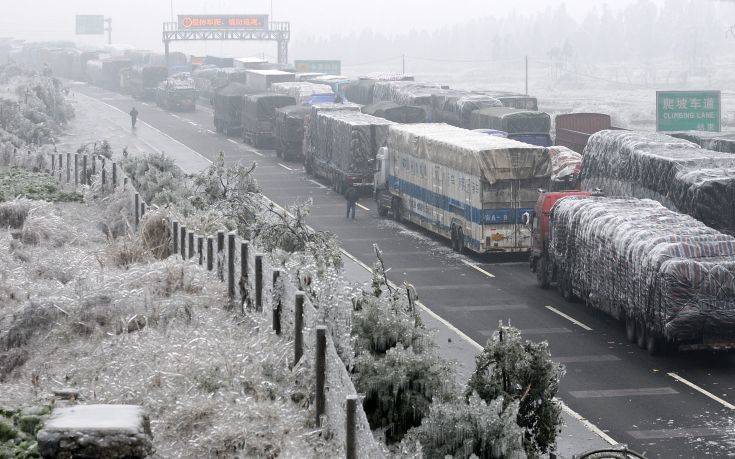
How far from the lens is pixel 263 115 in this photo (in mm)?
74062

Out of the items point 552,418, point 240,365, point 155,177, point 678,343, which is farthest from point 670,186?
point 240,365

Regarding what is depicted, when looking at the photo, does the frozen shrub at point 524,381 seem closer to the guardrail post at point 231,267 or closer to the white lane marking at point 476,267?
the guardrail post at point 231,267

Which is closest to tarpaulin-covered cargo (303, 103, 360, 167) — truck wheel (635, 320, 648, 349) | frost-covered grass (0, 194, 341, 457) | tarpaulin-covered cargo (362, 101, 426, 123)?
tarpaulin-covered cargo (362, 101, 426, 123)

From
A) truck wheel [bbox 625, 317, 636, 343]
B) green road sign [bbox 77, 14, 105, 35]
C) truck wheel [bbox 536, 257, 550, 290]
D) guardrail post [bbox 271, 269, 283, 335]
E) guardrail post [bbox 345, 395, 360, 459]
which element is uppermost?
green road sign [bbox 77, 14, 105, 35]

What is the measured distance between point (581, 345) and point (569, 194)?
796 cm

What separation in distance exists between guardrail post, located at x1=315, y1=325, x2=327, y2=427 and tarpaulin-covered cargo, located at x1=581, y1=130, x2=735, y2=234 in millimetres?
21970

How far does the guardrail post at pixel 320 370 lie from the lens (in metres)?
12.7

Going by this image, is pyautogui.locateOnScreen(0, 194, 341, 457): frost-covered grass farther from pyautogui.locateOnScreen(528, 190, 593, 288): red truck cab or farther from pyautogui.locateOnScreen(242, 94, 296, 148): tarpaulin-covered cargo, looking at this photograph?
pyautogui.locateOnScreen(242, 94, 296, 148): tarpaulin-covered cargo

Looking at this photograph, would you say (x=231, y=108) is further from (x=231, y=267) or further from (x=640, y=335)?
(x=231, y=267)

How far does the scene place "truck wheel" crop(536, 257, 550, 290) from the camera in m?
34.0

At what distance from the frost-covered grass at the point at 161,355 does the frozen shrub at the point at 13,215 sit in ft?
17.3

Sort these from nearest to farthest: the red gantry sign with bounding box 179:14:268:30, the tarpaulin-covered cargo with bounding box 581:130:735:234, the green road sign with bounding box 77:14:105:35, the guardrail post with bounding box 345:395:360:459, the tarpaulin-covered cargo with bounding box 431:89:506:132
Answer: the guardrail post with bounding box 345:395:360:459, the tarpaulin-covered cargo with bounding box 581:130:735:234, the tarpaulin-covered cargo with bounding box 431:89:506:132, the red gantry sign with bounding box 179:14:268:30, the green road sign with bounding box 77:14:105:35

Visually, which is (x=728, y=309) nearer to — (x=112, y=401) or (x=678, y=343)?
(x=678, y=343)

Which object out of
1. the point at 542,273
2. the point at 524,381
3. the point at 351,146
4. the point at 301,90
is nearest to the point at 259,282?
the point at 524,381
